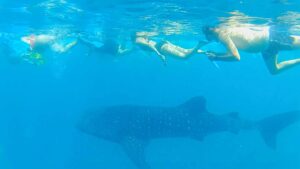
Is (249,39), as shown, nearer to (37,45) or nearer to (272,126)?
(272,126)

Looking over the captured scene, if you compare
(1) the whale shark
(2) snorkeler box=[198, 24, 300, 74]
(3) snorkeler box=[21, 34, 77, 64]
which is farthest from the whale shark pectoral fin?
(3) snorkeler box=[21, 34, 77, 64]

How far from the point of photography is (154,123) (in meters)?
15.6

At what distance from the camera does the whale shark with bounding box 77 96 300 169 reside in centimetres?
1559

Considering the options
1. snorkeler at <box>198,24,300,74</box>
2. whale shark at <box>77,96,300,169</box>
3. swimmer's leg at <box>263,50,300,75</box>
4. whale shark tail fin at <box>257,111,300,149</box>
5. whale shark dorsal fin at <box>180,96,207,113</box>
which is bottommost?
whale shark tail fin at <box>257,111,300,149</box>

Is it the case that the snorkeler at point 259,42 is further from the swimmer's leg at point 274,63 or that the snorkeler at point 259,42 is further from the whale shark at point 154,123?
the whale shark at point 154,123

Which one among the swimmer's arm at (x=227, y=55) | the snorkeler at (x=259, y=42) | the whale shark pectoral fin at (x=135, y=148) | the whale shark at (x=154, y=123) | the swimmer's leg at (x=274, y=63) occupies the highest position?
the swimmer's arm at (x=227, y=55)

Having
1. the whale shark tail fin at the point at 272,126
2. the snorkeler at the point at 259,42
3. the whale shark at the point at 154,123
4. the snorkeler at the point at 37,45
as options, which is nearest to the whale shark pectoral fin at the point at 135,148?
the whale shark at the point at 154,123

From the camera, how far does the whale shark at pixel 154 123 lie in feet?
51.2

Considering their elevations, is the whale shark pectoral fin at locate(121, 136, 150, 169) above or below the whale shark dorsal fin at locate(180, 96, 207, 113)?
below

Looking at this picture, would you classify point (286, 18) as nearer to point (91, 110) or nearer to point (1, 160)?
point (91, 110)

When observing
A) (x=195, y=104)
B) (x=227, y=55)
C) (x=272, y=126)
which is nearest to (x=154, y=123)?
(x=195, y=104)

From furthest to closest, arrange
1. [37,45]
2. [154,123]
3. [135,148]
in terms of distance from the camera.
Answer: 1. [37,45]
2. [135,148]
3. [154,123]

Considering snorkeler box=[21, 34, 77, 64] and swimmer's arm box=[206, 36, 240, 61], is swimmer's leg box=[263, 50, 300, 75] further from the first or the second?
snorkeler box=[21, 34, 77, 64]

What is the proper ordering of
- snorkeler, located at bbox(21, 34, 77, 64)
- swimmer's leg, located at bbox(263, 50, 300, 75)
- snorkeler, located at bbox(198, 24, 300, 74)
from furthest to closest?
snorkeler, located at bbox(21, 34, 77, 64)
swimmer's leg, located at bbox(263, 50, 300, 75)
snorkeler, located at bbox(198, 24, 300, 74)
